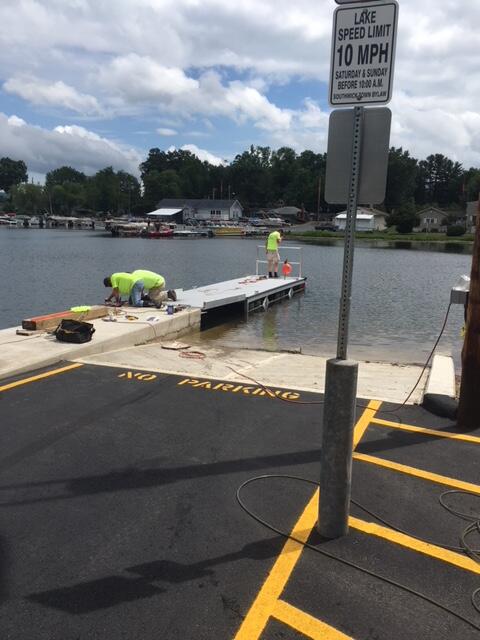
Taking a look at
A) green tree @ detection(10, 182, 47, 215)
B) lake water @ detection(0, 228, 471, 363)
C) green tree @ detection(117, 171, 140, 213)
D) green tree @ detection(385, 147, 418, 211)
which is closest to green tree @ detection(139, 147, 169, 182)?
green tree @ detection(117, 171, 140, 213)

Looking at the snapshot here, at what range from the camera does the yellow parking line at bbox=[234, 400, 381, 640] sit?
278 centimetres

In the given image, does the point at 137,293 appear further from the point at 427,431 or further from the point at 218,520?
the point at 218,520

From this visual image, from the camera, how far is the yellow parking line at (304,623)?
2729 millimetres

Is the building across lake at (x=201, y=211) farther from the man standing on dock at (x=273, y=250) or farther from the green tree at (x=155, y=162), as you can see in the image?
the man standing on dock at (x=273, y=250)

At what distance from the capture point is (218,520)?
3.79 meters

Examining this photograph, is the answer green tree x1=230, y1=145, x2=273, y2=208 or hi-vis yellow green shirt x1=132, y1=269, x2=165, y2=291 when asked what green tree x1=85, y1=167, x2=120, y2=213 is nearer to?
green tree x1=230, y1=145, x2=273, y2=208

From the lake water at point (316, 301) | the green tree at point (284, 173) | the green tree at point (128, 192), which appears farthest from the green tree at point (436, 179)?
the lake water at point (316, 301)

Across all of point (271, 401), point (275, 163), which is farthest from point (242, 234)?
point (271, 401)

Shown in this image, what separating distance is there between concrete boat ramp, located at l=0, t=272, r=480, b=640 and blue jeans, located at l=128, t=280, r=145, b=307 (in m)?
7.06

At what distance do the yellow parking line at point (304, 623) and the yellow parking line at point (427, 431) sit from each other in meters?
3.17

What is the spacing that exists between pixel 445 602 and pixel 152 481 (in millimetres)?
2378

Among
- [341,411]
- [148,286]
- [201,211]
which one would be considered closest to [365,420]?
[341,411]

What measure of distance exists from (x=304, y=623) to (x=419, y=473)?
2.21m

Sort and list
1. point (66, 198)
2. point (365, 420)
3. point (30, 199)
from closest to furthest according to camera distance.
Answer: point (365, 420) → point (66, 198) → point (30, 199)
